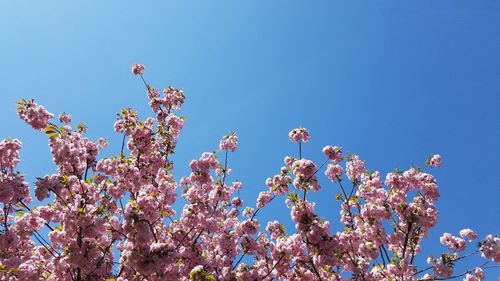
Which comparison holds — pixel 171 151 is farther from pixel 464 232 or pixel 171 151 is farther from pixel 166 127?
pixel 464 232

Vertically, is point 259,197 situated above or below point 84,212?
above

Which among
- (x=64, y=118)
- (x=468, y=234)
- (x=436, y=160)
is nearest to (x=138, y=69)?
(x=64, y=118)

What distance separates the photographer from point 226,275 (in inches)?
335

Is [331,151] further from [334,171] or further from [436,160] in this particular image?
[436,160]

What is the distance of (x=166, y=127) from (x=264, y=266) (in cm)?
644

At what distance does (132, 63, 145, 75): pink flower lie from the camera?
16.5m

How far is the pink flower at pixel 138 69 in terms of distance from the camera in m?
16.5

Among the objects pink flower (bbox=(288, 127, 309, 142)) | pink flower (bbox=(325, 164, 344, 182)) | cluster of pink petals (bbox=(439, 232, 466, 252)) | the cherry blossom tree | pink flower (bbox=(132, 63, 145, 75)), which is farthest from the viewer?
pink flower (bbox=(132, 63, 145, 75))

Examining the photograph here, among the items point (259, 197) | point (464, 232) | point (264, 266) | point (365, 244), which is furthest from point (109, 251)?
point (464, 232)

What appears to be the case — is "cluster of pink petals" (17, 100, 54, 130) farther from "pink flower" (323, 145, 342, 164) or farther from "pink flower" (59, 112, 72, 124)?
"pink flower" (323, 145, 342, 164)

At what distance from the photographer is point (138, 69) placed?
54.4 ft

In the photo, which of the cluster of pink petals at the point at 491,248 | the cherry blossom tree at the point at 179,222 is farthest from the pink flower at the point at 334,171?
the cluster of pink petals at the point at 491,248

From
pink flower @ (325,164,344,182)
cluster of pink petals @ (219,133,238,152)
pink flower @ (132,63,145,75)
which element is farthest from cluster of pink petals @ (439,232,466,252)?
pink flower @ (132,63,145,75)

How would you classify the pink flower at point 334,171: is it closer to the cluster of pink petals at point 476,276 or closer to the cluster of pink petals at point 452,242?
the cluster of pink petals at point 452,242
